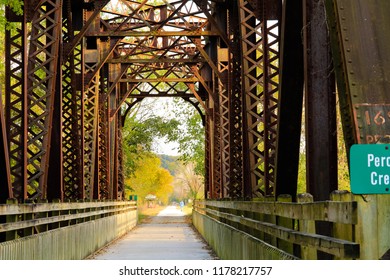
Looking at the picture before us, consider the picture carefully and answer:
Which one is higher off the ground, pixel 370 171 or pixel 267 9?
pixel 267 9

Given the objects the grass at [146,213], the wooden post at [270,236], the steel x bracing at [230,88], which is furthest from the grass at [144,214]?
the wooden post at [270,236]

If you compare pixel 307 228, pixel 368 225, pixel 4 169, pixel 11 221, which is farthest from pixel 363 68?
pixel 4 169

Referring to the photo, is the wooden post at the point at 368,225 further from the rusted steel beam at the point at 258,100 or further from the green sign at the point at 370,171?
the rusted steel beam at the point at 258,100

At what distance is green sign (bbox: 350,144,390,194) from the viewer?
17.0 feet

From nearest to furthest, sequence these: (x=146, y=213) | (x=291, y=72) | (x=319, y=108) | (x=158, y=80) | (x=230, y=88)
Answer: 1. (x=319, y=108)
2. (x=291, y=72)
3. (x=230, y=88)
4. (x=158, y=80)
5. (x=146, y=213)

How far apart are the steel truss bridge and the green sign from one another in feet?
1.90

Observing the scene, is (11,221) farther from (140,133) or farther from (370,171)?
(140,133)

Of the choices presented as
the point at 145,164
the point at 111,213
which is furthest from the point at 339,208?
the point at 145,164

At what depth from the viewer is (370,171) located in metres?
5.20

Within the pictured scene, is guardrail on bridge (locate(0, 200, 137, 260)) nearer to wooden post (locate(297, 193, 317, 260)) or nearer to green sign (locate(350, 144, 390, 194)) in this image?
wooden post (locate(297, 193, 317, 260))

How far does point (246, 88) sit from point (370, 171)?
40.8 ft

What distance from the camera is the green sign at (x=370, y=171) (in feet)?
17.0

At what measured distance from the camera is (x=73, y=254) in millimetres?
15945
